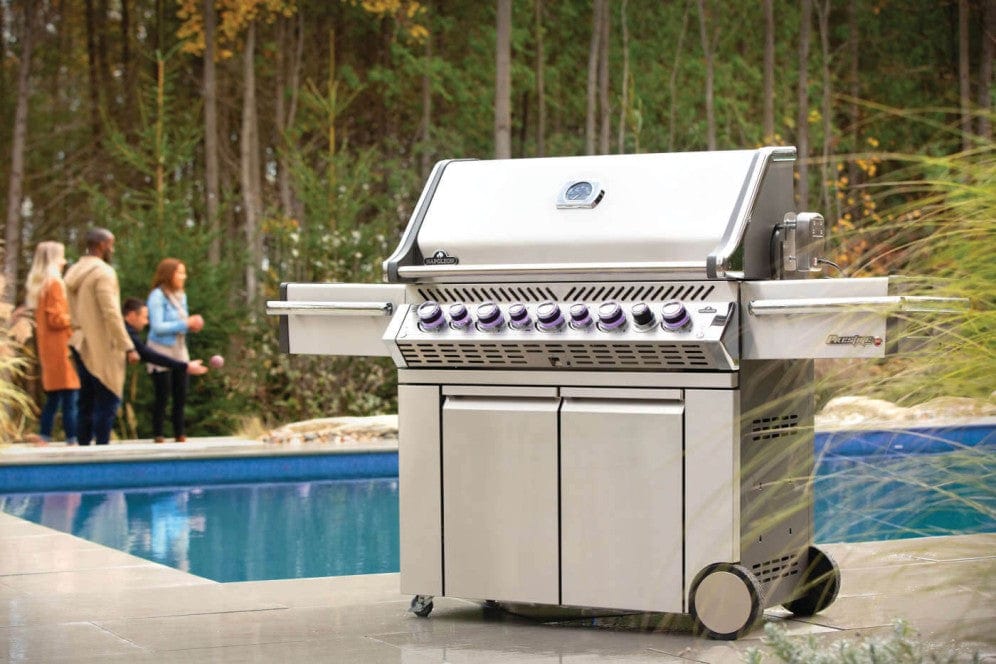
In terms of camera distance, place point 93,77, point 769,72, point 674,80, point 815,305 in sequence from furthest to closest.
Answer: point 674,80, point 93,77, point 769,72, point 815,305

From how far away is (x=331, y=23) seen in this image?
91.8ft

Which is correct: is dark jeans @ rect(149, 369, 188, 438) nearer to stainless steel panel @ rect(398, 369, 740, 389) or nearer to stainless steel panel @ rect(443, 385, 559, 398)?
stainless steel panel @ rect(398, 369, 740, 389)

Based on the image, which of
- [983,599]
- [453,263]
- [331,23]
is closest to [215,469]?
[453,263]

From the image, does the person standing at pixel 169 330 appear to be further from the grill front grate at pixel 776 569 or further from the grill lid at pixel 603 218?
the grill front grate at pixel 776 569

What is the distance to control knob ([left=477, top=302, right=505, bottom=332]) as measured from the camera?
16.7 ft

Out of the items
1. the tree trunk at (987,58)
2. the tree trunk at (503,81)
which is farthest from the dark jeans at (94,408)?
the tree trunk at (987,58)

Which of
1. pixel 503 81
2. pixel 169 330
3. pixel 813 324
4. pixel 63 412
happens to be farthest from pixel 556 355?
pixel 503 81

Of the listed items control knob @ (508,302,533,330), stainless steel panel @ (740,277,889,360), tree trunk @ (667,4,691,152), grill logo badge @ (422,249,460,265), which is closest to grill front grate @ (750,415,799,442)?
stainless steel panel @ (740,277,889,360)

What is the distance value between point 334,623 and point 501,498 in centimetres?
72

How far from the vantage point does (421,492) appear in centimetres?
527

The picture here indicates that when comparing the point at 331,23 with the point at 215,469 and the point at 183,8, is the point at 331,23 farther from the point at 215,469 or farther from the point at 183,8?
the point at 215,469

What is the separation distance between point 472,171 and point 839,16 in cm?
3072

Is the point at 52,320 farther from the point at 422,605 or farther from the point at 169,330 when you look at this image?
the point at 422,605

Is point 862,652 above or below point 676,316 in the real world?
below
